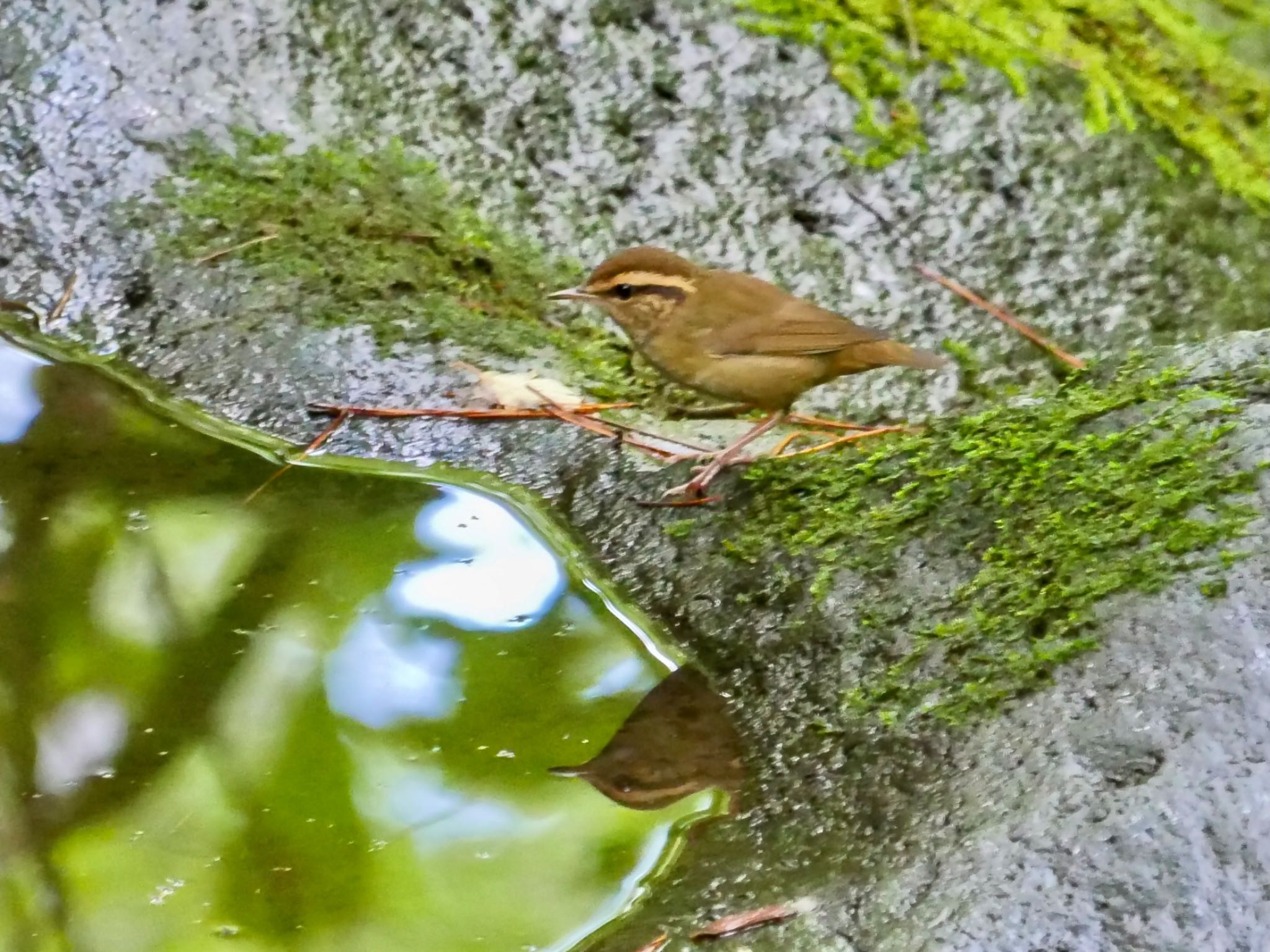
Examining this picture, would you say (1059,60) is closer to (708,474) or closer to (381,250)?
(708,474)

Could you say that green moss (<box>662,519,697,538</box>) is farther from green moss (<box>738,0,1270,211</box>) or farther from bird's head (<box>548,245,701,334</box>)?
green moss (<box>738,0,1270,211</box>)

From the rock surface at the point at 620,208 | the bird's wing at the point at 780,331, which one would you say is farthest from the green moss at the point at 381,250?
the bird's wing at the point at 780,331

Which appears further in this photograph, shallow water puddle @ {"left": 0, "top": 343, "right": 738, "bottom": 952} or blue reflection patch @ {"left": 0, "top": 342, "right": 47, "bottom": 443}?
blue reflection patch @ {"left": 0, "top": 342, "right": 47, "bottom": 443}

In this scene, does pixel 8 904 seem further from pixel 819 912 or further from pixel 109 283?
pixel 109 283

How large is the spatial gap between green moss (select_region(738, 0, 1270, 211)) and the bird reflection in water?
7.24 ft

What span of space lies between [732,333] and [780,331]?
135 mm

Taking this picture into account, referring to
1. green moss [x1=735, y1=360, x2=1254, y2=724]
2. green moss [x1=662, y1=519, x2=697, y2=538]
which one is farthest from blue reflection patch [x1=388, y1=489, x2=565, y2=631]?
green moss [x1=735, y1=360, x2=1254, y2=724]

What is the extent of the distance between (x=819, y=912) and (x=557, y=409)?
1.72 metres

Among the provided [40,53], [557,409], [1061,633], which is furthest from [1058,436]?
[40,53]

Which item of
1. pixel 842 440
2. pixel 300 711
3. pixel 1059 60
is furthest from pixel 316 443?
pixel 1059 60

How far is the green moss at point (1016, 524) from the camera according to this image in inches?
82.0

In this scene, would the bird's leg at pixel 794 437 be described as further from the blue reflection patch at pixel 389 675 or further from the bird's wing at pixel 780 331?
the blue reflection patch at pixel 389 675

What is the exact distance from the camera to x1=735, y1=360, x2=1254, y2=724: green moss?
6.83 ft

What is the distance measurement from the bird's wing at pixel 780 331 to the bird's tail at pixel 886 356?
0.02 meters
